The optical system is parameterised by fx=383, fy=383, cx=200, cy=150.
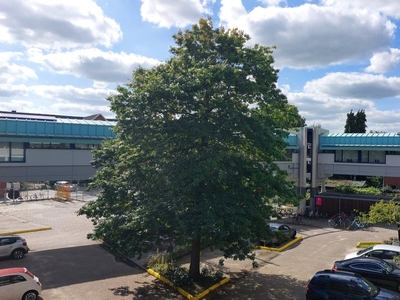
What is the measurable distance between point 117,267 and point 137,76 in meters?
9.97

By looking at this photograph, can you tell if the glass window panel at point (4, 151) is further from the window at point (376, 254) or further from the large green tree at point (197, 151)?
the window at point (376, 254)

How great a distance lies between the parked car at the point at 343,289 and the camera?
1368 cm

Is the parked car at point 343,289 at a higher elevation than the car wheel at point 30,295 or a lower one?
higher

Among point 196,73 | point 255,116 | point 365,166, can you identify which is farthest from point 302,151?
point 196,73

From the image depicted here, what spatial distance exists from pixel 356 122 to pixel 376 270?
6097 centimetres

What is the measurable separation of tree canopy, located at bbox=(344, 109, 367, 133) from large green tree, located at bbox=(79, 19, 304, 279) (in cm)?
6120

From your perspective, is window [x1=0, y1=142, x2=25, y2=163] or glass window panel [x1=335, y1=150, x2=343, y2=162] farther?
glass window panel [x1=335, y1=150, x2=343, y2=162]

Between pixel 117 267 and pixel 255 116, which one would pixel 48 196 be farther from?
A: pixel 255 116

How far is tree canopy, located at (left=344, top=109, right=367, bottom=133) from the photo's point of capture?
72188 mm

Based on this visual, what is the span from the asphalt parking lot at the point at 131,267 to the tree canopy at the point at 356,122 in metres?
45.0

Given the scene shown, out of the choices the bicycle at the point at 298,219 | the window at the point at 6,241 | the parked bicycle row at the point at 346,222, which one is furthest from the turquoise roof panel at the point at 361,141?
the window at the point at 6,241

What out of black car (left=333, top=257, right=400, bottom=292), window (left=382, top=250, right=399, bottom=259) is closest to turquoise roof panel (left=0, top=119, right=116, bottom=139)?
black car (left=333, top=257, right=400, bottom=292)

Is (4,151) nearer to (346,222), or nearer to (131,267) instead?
(131,267)

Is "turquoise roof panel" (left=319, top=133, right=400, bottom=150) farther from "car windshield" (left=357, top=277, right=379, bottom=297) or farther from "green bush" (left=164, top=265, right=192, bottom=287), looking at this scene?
"green bush" (left=164, top=265, right=192, bottom=287)
